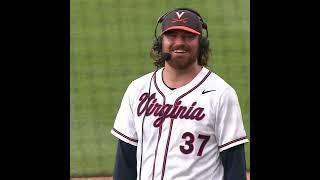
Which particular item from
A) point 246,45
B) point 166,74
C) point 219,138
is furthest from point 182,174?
point 246,45

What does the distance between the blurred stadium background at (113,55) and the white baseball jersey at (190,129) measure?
10.6 ft

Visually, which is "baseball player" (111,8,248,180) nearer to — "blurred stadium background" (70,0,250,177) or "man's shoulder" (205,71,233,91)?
"man's shoulder" (205,71,233,91)

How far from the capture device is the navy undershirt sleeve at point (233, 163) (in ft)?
9.96

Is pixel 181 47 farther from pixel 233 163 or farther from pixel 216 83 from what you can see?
pixel 233 163

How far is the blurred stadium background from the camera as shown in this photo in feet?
22.2

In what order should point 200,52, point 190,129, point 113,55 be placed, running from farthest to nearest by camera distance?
1. point 113,55
2. point 200,52
3. point 190,129

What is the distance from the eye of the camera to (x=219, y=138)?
304 centimetres

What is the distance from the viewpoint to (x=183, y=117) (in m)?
3.07

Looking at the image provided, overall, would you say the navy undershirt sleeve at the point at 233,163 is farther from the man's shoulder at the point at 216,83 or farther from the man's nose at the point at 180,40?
the man's nose at the point at 180,40

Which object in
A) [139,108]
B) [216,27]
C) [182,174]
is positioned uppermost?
[216,27]

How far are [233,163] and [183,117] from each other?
0.29 meters

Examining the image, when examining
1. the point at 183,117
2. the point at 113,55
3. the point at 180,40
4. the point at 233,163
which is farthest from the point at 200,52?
the point at 113,55
